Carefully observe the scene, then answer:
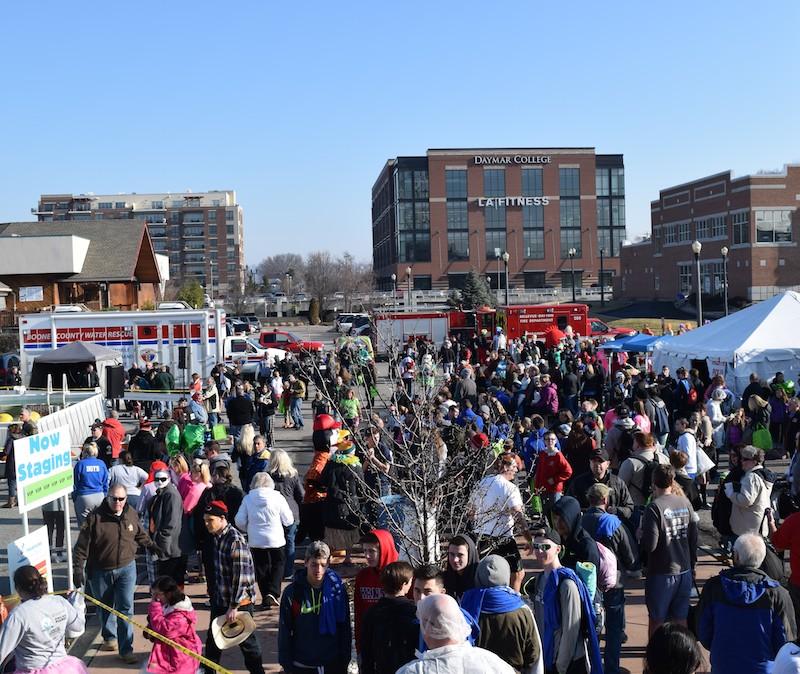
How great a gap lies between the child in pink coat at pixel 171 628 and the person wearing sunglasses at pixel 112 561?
207cm

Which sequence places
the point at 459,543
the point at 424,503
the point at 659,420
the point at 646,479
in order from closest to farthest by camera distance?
the point at 459,543
the point at 424,503
the point at 646,479
the point at 659,420

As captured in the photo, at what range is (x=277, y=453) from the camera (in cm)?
994

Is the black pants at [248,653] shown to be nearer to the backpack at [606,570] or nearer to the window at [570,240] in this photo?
the backpack at [606,570]

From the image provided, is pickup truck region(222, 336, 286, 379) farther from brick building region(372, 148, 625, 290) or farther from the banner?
brick building region(372, 148, 625, 290)

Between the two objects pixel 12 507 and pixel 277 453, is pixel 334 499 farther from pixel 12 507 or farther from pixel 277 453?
pixel 12 507

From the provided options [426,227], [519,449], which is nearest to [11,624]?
[519,449]

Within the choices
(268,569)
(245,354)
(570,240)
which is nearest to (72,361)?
(245,354)

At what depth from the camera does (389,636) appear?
17.2 ft

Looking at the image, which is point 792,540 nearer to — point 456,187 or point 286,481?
point 286,481

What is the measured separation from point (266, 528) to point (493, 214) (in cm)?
8865

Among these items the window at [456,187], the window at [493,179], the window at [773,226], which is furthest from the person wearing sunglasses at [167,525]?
the window at [493,179]

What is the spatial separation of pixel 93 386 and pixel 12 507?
10.3 metres

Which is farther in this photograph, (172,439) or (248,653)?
(172,439)

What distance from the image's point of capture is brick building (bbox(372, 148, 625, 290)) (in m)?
94.1
